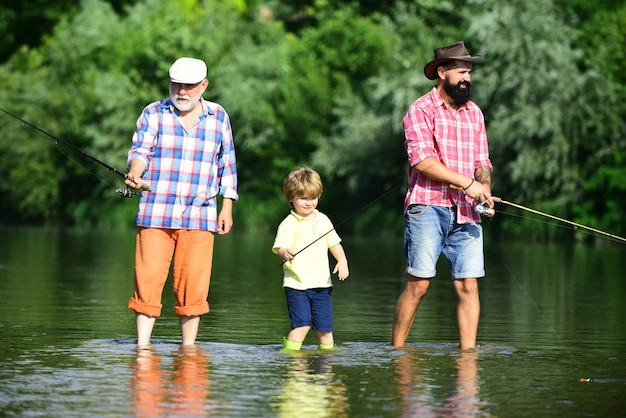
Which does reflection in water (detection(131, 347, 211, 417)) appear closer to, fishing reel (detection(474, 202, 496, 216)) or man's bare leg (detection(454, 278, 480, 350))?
man's bare leg (detection(454, 278, 480, 350))

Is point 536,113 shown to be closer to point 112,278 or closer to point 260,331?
point 112,278

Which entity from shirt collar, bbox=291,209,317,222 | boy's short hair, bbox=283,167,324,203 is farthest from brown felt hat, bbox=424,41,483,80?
shirt collar, bbox=291,209,317,222

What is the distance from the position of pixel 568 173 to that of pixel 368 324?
29270 millimetres

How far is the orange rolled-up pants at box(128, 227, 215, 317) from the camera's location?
985 cm

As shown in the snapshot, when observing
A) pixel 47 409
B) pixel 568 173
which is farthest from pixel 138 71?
pixel 47 409

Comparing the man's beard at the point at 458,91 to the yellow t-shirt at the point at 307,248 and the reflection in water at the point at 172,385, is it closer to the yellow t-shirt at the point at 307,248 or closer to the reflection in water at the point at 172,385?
the yellow t-shirt at the point at 307,248

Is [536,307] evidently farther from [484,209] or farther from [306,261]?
[306,261]

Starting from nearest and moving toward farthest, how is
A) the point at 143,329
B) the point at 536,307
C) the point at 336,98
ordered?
the point at 143,329 < the point at 536,307 < the point at 336,98

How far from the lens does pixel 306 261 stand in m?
9.87

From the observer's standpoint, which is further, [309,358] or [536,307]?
[536,307]

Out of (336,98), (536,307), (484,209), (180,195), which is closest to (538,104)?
(336,98)

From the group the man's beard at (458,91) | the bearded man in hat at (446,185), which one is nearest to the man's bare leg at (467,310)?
the bearded man in hat at (446,185)

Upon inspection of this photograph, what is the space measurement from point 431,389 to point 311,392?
643 mm

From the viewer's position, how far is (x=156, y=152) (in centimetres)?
983
